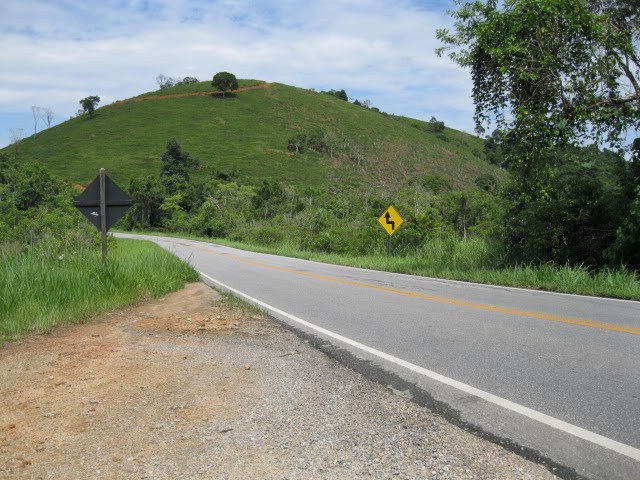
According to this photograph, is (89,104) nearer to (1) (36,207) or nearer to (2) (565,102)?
(1) (36,207)

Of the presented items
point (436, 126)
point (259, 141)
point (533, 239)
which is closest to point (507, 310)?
point (533, 239)

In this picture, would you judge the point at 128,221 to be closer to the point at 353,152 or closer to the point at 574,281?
the point at 353,152

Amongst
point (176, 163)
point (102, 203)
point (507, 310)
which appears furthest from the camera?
point (176, 163)

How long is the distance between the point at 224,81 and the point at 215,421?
425 ft

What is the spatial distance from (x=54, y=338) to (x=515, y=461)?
19.9ft

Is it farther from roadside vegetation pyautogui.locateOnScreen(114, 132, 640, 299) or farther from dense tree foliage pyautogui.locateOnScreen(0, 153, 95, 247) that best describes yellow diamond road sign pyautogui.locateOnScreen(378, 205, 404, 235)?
dense tree foliage pyautogui.locateOnScreen(0, 153, 95, 247)

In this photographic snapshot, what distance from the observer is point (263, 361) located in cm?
567

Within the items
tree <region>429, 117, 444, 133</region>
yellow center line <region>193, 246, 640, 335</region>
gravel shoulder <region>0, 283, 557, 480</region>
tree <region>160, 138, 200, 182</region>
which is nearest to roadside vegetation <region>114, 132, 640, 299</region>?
yellow center line <region>193, 246, 640, 335</region>

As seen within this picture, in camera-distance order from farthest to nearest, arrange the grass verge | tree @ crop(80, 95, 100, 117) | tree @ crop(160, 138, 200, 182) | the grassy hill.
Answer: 1. tree @ crop(80, 95, 100, 117)
2. the grassy hill
3. tree @ crop(160, 138, 200, 182)
4. the grass verge

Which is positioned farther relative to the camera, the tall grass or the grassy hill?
the grassy hill

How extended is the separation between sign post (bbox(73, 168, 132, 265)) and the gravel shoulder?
4780 mm

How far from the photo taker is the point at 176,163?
7944 centimetres

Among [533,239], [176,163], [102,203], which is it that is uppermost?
[176,163]

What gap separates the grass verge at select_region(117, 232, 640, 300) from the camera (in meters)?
10.4
